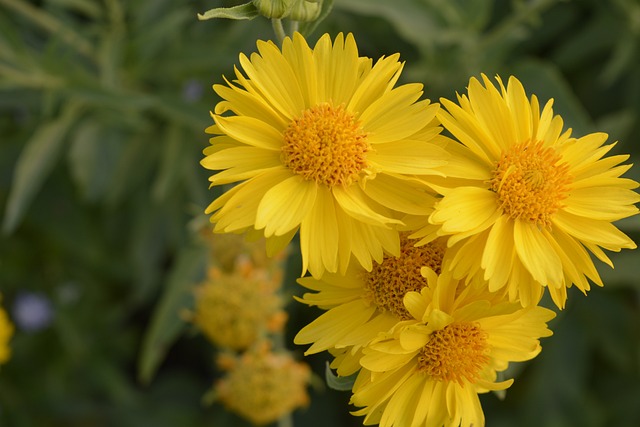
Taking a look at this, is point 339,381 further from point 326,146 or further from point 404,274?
point 326,146

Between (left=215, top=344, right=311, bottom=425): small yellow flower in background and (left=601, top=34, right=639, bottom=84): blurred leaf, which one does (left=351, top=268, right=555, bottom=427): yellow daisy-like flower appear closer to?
(left=215, top=344, right=311, bottom=425): small yellow flower in background

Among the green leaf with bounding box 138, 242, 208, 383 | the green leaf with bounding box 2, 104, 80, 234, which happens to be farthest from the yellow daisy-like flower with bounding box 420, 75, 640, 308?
the green leaf with bounding box 2, 104, 80, 234

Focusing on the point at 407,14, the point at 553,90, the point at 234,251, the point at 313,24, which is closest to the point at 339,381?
the point at 313,24

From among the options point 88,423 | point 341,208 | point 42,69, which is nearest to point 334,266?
point 341,208

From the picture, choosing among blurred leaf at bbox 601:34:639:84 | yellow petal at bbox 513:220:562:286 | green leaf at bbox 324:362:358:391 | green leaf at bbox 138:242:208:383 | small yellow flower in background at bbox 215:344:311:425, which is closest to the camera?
yellow petal at bbox 513:220:562:286

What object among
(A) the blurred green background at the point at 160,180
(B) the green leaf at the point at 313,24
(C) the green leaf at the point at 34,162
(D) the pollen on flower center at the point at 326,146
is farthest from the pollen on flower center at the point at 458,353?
(C) the green leaf at the point at 34,162

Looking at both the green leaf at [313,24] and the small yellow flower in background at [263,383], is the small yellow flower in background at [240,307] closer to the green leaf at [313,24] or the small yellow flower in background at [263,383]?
the small yellow flower in background at [263,383]

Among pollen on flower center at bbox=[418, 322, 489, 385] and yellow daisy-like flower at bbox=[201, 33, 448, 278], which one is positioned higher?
yellow daisy-like flower at bbox=[201, 33, 448, 278]

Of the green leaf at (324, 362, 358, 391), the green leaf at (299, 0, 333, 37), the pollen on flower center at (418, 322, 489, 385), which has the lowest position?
the pollen on flower center at (418, 322, 489, 385)

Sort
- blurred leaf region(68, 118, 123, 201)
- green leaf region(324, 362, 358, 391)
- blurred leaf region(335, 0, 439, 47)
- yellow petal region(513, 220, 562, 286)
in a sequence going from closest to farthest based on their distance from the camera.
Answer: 1. yellow petal region(513, 220, 562, 286)
2. green leaf region(324, 362, 358, 391)
3. blurred leaf region(335, 0, 439, 47)
4. blurred leaf region(68, 118, 123, 201)
